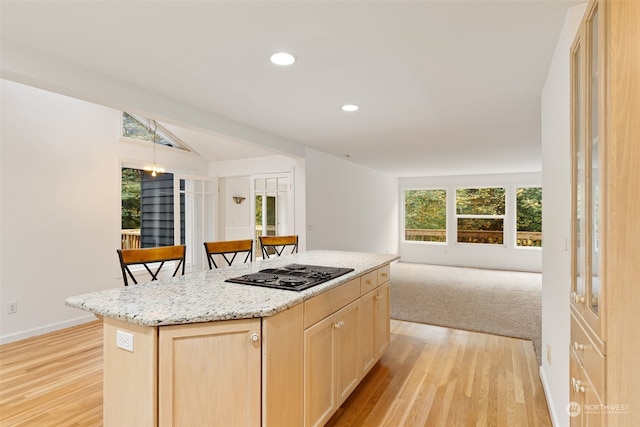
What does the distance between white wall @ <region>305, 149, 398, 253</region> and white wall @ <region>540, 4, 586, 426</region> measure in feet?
10.2

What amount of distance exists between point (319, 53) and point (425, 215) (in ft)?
23.6

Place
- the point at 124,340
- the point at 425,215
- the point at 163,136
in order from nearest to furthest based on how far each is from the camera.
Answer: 1. the point at 124,340
2. the point at 163,136
3. the point at 425,215

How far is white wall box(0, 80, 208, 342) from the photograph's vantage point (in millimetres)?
3316

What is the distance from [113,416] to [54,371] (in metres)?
1.85

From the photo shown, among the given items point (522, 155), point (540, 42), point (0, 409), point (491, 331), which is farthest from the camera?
point (522, 155)

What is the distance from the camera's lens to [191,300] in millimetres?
1519

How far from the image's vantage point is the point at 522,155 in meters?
5.37

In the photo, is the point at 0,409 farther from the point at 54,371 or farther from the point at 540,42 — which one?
the point at 540,42

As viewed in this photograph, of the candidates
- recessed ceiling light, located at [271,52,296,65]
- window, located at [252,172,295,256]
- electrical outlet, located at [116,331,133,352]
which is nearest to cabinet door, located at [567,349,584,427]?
electrical outlet, located at [116,331,133,352]

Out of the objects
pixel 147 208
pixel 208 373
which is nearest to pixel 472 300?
pixel 208 373

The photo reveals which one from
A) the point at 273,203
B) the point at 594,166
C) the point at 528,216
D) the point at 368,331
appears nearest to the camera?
the point at 594,166

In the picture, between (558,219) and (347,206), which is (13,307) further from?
(558,219)

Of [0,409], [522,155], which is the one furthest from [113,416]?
[522,155]

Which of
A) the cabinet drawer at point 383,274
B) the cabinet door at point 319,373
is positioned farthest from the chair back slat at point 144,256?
the cabinet drawer at point 383,274
